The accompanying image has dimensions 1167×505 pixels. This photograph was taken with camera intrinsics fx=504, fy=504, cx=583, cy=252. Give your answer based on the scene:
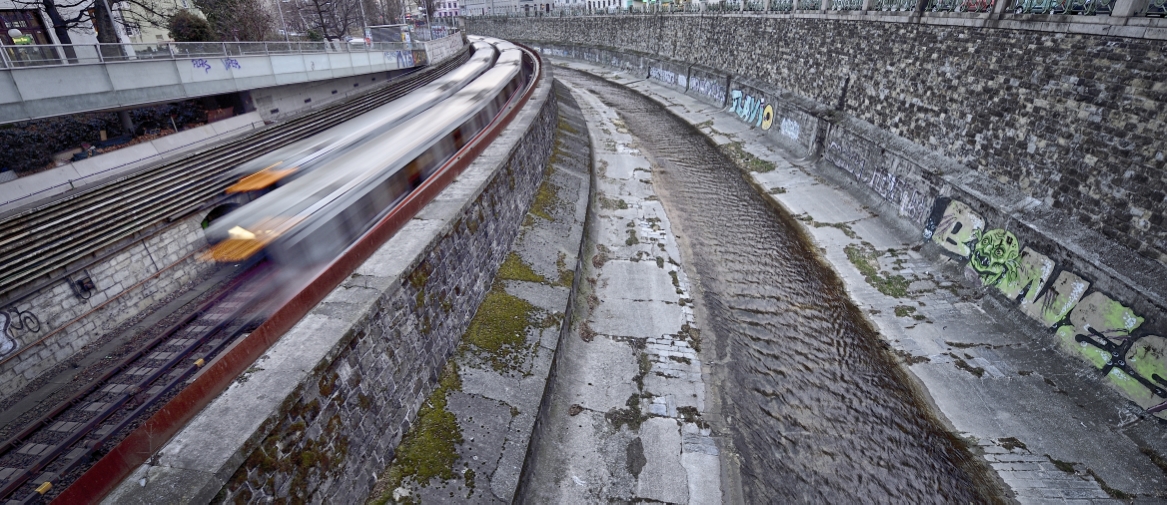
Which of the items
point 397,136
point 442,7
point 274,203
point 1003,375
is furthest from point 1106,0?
point 442,7

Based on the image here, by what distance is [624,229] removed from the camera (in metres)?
19.8

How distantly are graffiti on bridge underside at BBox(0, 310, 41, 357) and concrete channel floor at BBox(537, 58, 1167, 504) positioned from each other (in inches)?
484

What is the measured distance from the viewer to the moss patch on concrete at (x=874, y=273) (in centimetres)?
1531

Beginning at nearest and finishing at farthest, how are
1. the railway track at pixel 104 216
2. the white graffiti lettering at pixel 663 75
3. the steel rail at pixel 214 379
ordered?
the steel rail at pixel 214 379, the railway track at pixel 104 216, the white graffiti lettering at pixel 663 75

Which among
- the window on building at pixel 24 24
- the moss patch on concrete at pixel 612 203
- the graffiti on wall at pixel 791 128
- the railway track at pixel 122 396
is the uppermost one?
the window on building at pixel 24 24

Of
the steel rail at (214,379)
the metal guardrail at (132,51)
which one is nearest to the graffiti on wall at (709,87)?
the metal guardrail at (132,51)

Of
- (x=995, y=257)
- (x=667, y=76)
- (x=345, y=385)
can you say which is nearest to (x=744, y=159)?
(x=995, y=257)

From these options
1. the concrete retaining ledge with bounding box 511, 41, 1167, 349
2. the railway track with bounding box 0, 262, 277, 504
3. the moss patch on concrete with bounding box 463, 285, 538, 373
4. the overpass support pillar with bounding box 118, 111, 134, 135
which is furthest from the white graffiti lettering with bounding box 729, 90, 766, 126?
the overpass support pillar with bounding box 118, 111, 134, 135

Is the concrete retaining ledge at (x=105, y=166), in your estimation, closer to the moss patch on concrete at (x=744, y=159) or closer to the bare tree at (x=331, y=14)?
the bare tree at (x=331, y=14)

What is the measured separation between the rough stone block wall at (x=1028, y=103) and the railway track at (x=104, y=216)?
24167 millimetres

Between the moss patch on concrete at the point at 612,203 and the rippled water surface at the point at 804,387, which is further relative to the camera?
the moss patch on concrete at the point at 612,203

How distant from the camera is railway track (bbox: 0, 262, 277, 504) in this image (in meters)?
8.58

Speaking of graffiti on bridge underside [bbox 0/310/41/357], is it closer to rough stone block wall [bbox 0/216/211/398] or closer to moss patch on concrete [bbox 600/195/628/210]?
rough stone block wall [bbox 0/216/211/398]

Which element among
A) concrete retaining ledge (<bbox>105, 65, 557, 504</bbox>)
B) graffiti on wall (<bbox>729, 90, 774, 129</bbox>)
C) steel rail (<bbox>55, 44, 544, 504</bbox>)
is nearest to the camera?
steel rail (<bbox>55, 44, 544, 504</bbox>)
